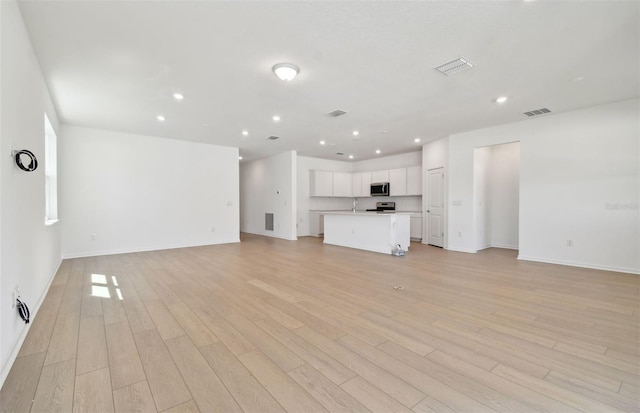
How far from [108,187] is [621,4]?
840cm

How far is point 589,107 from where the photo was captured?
4.85m

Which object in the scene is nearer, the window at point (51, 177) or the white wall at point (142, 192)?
the window at point (51, 177)

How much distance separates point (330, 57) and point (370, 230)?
4370mm

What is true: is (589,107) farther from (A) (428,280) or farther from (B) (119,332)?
(B) (119,332)

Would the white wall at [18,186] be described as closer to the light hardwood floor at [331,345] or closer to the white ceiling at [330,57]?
the light hardwood floor at [331,345]

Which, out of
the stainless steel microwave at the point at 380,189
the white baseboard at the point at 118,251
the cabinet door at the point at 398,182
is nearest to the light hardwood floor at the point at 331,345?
the white baseboard at the point at 118,251

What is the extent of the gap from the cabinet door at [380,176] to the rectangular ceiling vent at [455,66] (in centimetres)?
580

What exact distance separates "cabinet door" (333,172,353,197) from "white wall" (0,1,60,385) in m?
7.69

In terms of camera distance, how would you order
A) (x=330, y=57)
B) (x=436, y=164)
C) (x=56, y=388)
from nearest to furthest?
(x=56, y=388) → (x=330, y=57) → (x=436, y=164)

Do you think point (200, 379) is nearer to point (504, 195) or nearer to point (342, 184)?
point (504, 195)

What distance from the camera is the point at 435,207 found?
7.54 m

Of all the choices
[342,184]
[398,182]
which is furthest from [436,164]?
[342,184]

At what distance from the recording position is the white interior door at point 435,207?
7237mm

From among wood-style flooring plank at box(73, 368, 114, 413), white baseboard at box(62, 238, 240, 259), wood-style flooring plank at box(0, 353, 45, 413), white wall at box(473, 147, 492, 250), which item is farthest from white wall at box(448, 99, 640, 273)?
white baseboard at box(62, 238, 240, 259)
